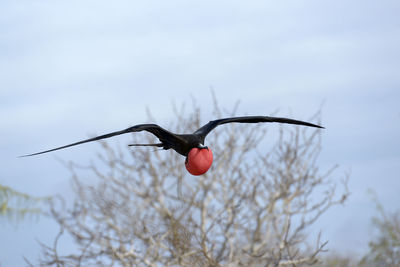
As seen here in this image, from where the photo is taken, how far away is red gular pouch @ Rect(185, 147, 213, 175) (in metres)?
3.27

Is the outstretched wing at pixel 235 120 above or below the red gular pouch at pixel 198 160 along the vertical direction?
above

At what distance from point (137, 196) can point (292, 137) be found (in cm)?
269

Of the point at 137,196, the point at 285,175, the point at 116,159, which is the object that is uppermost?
the point at 116,159

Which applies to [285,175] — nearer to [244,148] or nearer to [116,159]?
[244,148]

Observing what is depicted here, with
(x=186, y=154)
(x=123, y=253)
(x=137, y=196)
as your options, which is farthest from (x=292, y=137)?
(x=186, y=154)

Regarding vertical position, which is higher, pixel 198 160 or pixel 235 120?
pixel 235 120

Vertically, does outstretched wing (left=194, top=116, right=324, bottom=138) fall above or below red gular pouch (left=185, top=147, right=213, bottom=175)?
above

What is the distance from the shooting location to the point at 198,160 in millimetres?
3268

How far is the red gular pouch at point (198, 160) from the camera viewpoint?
129 inches

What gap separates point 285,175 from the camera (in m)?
9.06

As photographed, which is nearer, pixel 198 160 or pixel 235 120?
pixel 198 160

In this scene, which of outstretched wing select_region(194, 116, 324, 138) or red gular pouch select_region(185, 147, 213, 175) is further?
outstretched wing select_region(194, 116, 324, 138)

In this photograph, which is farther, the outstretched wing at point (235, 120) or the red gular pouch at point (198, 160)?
the outstretched wing at point (235, 120)

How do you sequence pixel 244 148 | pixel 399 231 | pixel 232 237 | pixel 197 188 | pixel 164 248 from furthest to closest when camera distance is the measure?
pixel 399 231 < pixel 244 148 < pixel 197 188 < pixel 232 237 < pixel 164 248
